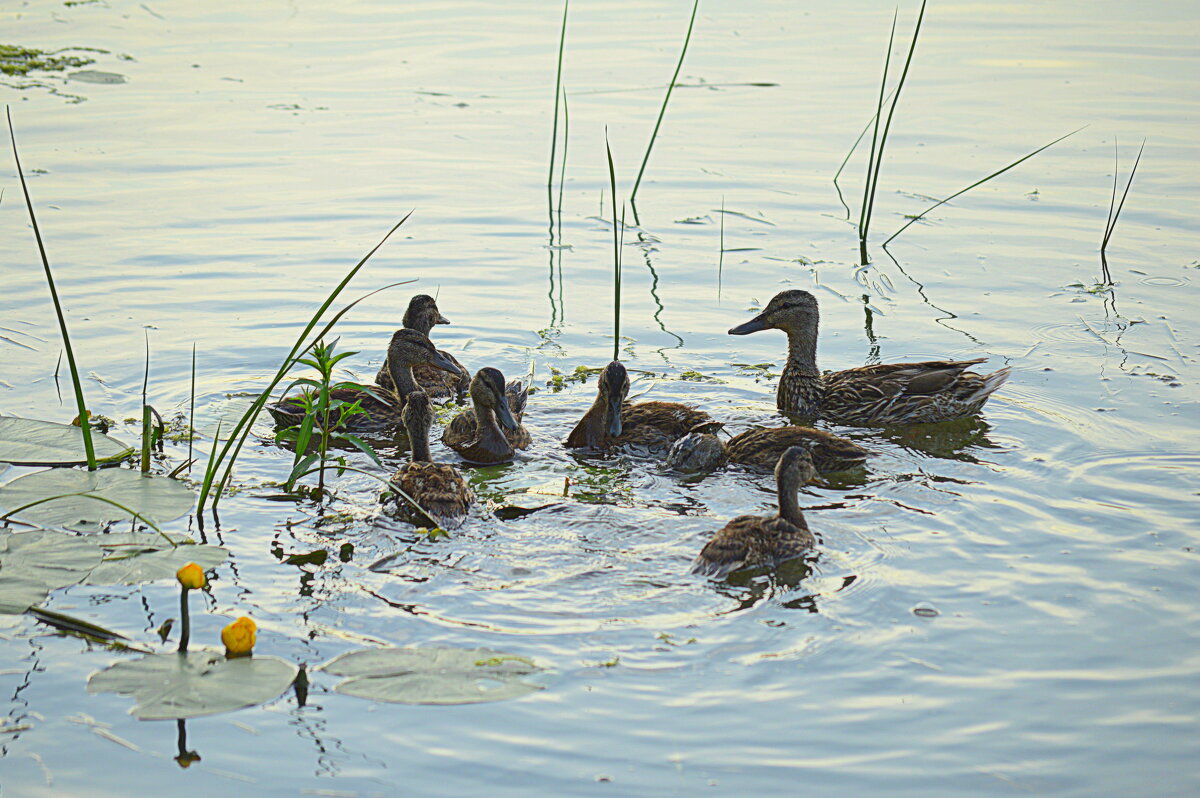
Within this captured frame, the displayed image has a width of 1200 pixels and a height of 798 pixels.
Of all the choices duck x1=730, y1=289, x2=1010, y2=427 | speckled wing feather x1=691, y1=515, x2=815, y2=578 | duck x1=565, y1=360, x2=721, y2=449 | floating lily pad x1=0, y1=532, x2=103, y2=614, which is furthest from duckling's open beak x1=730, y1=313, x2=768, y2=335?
floating lily pad x1=0, y1=532, x2=103, y2=614

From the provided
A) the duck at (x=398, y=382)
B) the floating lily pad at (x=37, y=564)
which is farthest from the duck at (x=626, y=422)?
the floating lily pad at (x=37, y=564)

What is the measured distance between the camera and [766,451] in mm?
6746

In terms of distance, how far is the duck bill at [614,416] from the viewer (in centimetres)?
693

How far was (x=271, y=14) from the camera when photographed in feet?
56.1

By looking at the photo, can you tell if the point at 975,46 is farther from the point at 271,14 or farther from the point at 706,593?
the point at 706,593

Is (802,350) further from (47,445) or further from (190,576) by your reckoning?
(190,576)

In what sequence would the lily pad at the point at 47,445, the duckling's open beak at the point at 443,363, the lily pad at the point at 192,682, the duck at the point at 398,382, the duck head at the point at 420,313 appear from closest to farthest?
the lily pad at the point at 192,682, the lily pad at the point at 47,445, the duck at the point at 398,382, the duckling's open beak at the point at 443,363, the duck head at the point at 420,313

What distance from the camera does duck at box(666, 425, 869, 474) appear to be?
6.67 meters

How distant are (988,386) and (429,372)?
3.46 m

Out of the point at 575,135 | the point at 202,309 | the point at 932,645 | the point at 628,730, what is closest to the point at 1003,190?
the point at 575,135

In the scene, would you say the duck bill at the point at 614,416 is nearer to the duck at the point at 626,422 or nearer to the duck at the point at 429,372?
the duck at the point at 626,422

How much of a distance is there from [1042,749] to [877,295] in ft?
18.2

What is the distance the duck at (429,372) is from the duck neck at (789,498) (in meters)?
2.84

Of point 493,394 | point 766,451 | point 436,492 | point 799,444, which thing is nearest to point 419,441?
point 493,394
